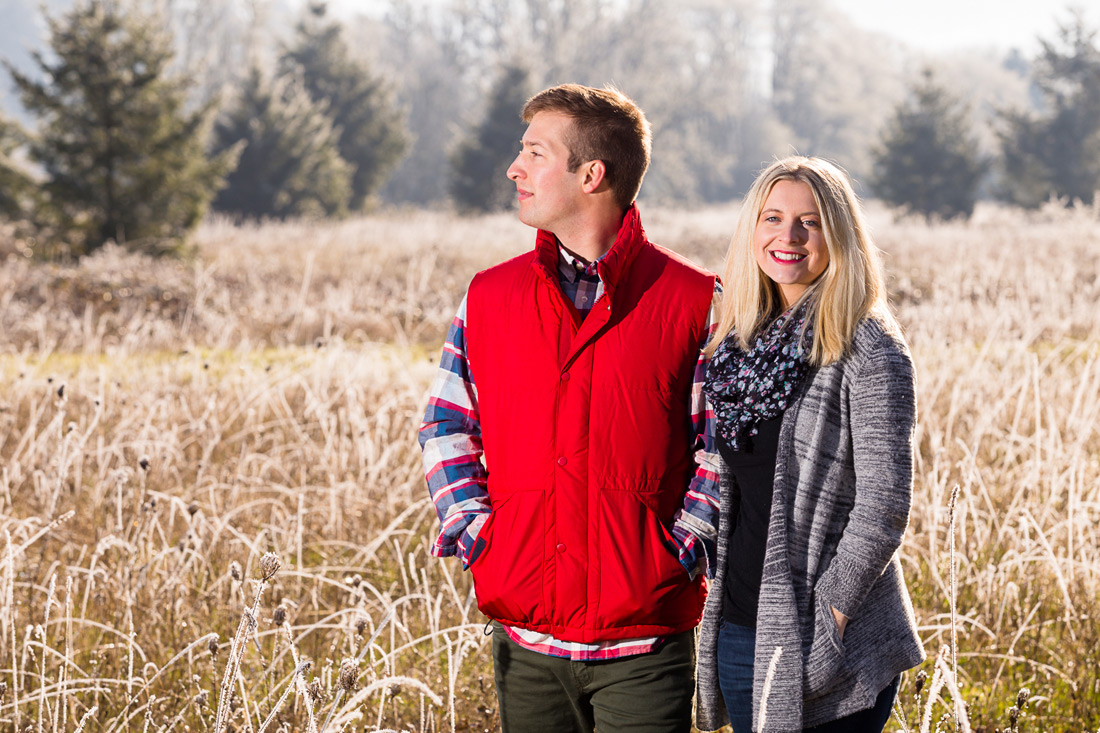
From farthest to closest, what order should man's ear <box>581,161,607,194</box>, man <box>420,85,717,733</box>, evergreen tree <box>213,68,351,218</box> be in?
1. evergreen tree <box>213,68,351,218</box>
2. man's ear <box>581,161,607,194</box>
3. man <box>420,85,717,733</box>

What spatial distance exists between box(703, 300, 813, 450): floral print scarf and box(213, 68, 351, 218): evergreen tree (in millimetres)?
22624

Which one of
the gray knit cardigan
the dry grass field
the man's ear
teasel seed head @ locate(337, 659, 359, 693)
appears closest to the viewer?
teasel seed head @ locate(337, 659, 359, 693)

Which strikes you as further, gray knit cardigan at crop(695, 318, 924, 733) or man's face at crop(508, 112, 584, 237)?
man's face at crop(508, 112, 584, 237)

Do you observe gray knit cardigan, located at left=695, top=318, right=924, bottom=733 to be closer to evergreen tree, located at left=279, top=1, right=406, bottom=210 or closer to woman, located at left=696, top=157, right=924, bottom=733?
woman, located at left=696, top=157, right=924, bottom=733

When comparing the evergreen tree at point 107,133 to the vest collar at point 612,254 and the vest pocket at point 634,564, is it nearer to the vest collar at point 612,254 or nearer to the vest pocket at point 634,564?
the vest collar at point 612,254

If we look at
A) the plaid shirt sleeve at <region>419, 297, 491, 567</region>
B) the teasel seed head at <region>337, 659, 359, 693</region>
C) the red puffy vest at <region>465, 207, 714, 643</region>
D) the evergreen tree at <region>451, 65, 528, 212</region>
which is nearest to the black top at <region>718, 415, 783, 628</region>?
the red puffy vest at <region>465, 207, 714, 643</region>

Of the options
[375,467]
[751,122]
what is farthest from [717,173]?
[375,467]

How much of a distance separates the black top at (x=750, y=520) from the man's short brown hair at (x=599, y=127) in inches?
24.7

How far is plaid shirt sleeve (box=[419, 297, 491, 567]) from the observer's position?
6.53 ft

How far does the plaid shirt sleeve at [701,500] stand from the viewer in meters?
1.85

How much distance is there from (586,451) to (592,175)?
1.98ft

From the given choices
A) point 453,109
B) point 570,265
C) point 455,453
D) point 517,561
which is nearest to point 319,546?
point 455,453

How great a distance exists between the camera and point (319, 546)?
13.4 feet

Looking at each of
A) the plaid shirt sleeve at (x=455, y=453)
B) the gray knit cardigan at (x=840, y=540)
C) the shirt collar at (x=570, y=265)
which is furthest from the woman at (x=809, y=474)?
the plaid shirt sleeve at (x=455, y=453)
